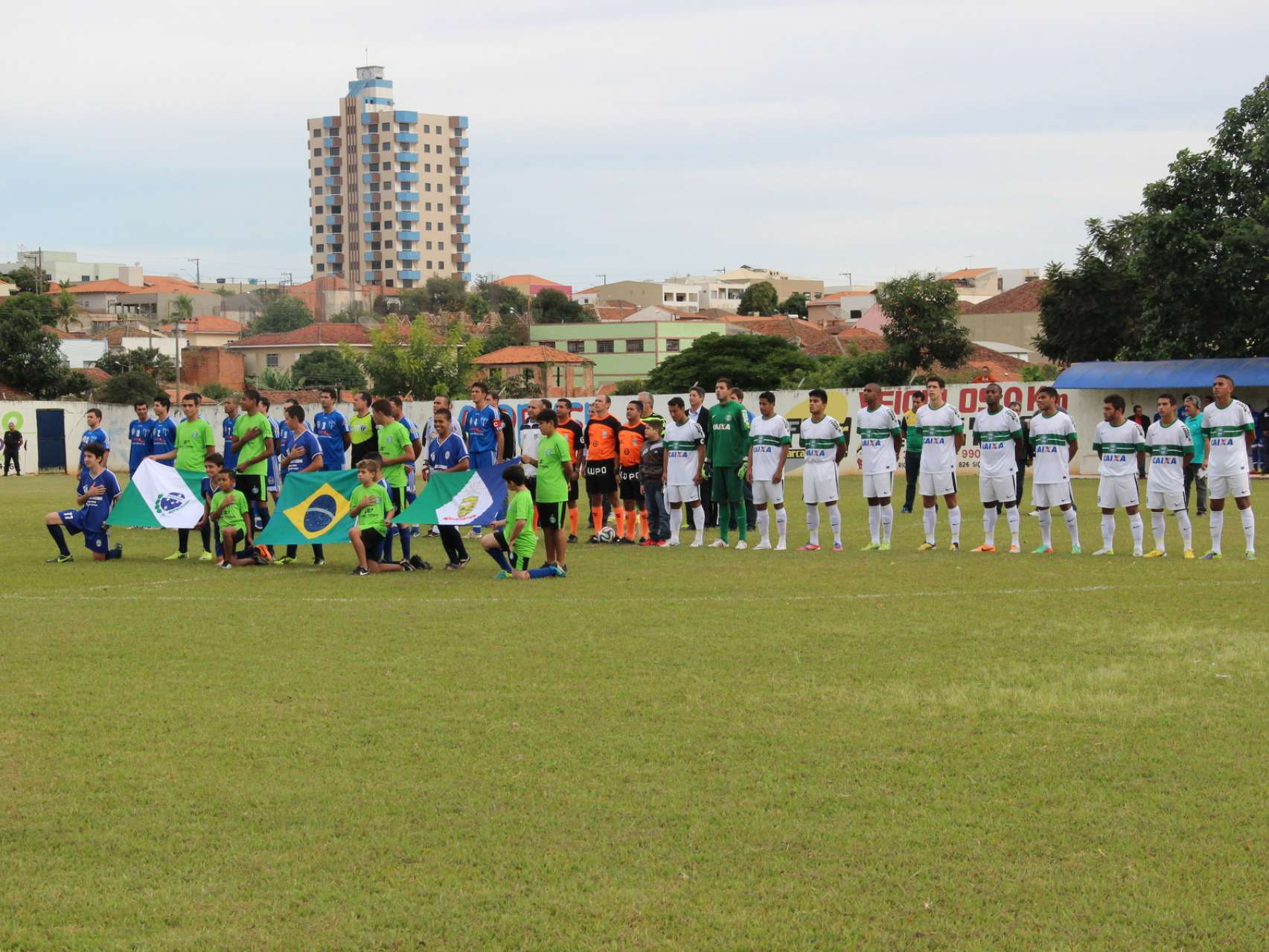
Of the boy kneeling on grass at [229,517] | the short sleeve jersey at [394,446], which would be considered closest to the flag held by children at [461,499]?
the short sleeve jersey at [394,446]

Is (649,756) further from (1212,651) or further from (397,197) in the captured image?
(397,197)

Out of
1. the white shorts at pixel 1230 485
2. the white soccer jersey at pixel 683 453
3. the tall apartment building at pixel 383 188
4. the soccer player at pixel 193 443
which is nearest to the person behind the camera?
the white shorts at pixel 1230 485

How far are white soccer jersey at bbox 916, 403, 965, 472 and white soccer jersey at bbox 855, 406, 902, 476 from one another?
1.18 ft

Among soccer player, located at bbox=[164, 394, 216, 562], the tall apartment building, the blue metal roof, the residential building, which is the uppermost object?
the tall apartment building

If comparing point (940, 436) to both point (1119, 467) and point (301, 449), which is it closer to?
point (1119, 467)

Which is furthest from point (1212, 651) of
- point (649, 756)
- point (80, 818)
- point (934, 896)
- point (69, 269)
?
point (69, 269)

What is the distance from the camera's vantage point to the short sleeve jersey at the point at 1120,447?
16.7 metres

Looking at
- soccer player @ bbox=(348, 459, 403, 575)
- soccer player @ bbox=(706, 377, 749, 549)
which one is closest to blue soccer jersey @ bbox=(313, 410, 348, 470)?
soccer player @ bbox=(348, 459, 403, 575)

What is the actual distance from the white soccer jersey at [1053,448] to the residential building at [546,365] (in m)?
73.0

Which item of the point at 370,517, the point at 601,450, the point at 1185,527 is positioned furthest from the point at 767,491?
the point at 370,517

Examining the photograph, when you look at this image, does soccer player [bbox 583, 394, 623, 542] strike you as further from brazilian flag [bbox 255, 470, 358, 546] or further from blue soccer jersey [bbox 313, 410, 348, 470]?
brazilian flag [bbox 255, 470, 358, 546]

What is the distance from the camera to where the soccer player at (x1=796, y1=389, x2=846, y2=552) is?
17500 millimetres

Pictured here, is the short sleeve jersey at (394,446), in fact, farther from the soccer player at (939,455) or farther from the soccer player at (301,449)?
the soccer player at (939,455)

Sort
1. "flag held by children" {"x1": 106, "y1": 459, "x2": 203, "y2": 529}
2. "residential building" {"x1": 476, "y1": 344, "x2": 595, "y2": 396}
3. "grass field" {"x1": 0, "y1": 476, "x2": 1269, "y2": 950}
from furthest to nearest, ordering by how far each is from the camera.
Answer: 1. "residential building" {"x1": 476, "y1": 344, "x2": 595, "y2": 396}
2. "flag held by children" {"x1": 106, "y1": 459, "x2": 203, "y2": 529}
3. "grass field" {"x1": 0, "y1": 476, "x2": 1269, "y2": 950}
